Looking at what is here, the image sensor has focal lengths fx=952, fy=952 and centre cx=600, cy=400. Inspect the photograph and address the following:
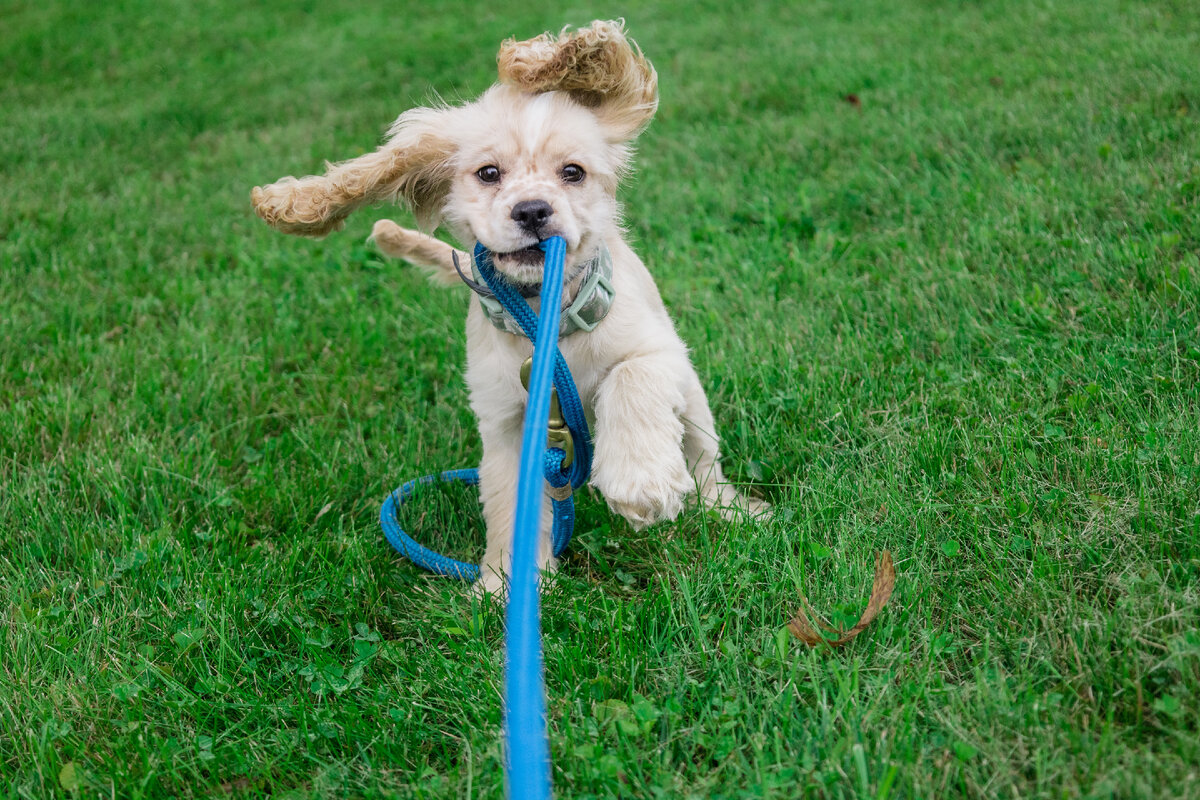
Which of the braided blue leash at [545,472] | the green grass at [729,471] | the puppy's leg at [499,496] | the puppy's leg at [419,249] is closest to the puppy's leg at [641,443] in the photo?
the braided blue leash at [545,472]

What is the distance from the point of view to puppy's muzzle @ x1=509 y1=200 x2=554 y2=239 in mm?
2359

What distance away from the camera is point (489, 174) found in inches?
103

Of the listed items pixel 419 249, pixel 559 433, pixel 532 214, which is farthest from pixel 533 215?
pixel 419 249

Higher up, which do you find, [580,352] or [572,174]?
[572,174]

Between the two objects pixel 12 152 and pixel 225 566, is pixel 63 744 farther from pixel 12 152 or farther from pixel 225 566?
pixel 12 152

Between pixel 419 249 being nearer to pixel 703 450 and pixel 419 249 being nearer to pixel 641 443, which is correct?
pixel 703 450

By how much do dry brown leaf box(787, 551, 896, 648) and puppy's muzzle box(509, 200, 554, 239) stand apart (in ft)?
3.56

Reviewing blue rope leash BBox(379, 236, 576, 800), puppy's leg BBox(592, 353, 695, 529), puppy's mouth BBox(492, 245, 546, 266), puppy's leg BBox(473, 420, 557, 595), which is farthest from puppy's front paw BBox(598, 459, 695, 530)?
puppy's mouth BBox(492, 245, 546, 266)

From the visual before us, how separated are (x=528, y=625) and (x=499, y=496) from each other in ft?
3.76

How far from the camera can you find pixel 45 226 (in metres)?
5.50

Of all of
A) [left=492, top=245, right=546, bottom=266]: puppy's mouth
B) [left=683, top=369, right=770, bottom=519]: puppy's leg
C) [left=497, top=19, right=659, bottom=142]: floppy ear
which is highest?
[left=497, top=19, right=659, bottom=142]: floppy ear

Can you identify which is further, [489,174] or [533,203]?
[489,174]

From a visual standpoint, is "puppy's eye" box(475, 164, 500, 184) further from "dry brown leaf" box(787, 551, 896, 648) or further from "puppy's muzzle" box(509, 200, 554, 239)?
"dry brown leaf" box(787, 551, 896, 648)

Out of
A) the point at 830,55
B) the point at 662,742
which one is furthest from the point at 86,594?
the point at 830,55
